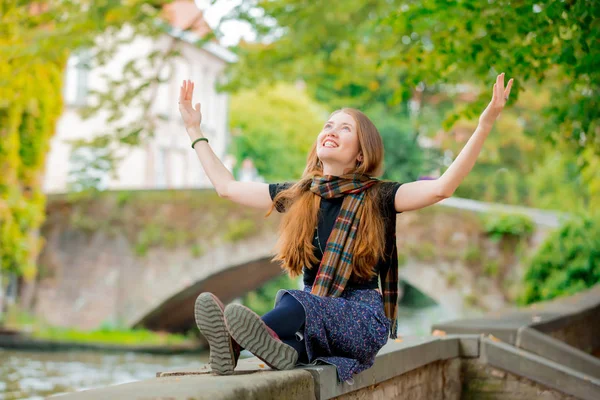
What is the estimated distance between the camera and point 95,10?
283 inches

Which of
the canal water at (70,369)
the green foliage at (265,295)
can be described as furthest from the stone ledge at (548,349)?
the green foliage at (265,295)

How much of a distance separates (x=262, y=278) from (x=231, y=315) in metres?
16.0

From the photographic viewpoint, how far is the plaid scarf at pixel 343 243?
9.91 ft

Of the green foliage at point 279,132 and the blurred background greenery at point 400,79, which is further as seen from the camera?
the green foliage at point 279,132

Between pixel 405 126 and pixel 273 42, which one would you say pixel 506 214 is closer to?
pixel 273 42

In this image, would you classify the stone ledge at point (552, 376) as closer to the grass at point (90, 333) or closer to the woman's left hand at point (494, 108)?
the woman's left hand at point (494, 108)

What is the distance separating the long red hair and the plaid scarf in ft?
0.08

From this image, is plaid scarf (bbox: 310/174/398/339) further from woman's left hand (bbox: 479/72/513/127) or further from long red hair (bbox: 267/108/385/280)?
woman's left hand (bbox: 479/72/513/127)

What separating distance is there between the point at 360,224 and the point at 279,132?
23.7 m

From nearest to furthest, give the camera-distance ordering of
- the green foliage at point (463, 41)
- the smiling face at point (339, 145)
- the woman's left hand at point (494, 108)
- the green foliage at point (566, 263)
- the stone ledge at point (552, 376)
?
1. the woman's left hand at point (494, 108)
2. the smiling face at point (339, 145)
3. the stone ledge at point (552, 376)
4. the green foliage at point (463, 41)
5. the green foliage at point (566, 263)

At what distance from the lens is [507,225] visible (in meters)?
12.8

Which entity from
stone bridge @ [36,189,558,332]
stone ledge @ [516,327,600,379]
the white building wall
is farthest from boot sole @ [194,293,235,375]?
the white building wall

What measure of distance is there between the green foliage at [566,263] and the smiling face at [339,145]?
8.06 m

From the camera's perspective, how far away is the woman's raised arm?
3260mm
